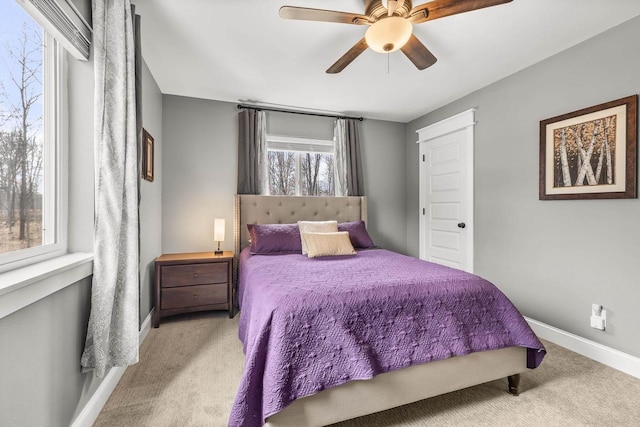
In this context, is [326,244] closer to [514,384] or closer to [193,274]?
[193,274]

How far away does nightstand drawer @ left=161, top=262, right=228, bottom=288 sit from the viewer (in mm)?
2885

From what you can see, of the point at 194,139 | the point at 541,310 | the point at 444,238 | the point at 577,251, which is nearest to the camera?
the point at 577,251

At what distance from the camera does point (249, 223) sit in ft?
11.7

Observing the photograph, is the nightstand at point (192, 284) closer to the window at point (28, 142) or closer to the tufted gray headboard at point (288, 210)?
the tufted gray headboard at point (288, 210)

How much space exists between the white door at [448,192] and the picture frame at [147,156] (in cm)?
341

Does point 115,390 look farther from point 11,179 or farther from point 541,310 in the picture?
point 541,310

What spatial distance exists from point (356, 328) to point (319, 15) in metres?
1.79

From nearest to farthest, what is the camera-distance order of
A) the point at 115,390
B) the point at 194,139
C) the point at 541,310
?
the point at 115,390
the point at 541,310
the point at 194,139

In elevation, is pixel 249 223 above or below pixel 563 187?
below

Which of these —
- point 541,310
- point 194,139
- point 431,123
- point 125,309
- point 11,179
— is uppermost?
point 431,123

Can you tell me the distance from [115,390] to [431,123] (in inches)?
170

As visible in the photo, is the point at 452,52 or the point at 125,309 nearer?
the point at 125,309

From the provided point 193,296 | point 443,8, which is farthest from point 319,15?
point 193,296

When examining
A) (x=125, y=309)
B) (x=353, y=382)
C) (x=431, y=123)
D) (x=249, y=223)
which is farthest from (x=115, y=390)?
(x=431, y=123)
